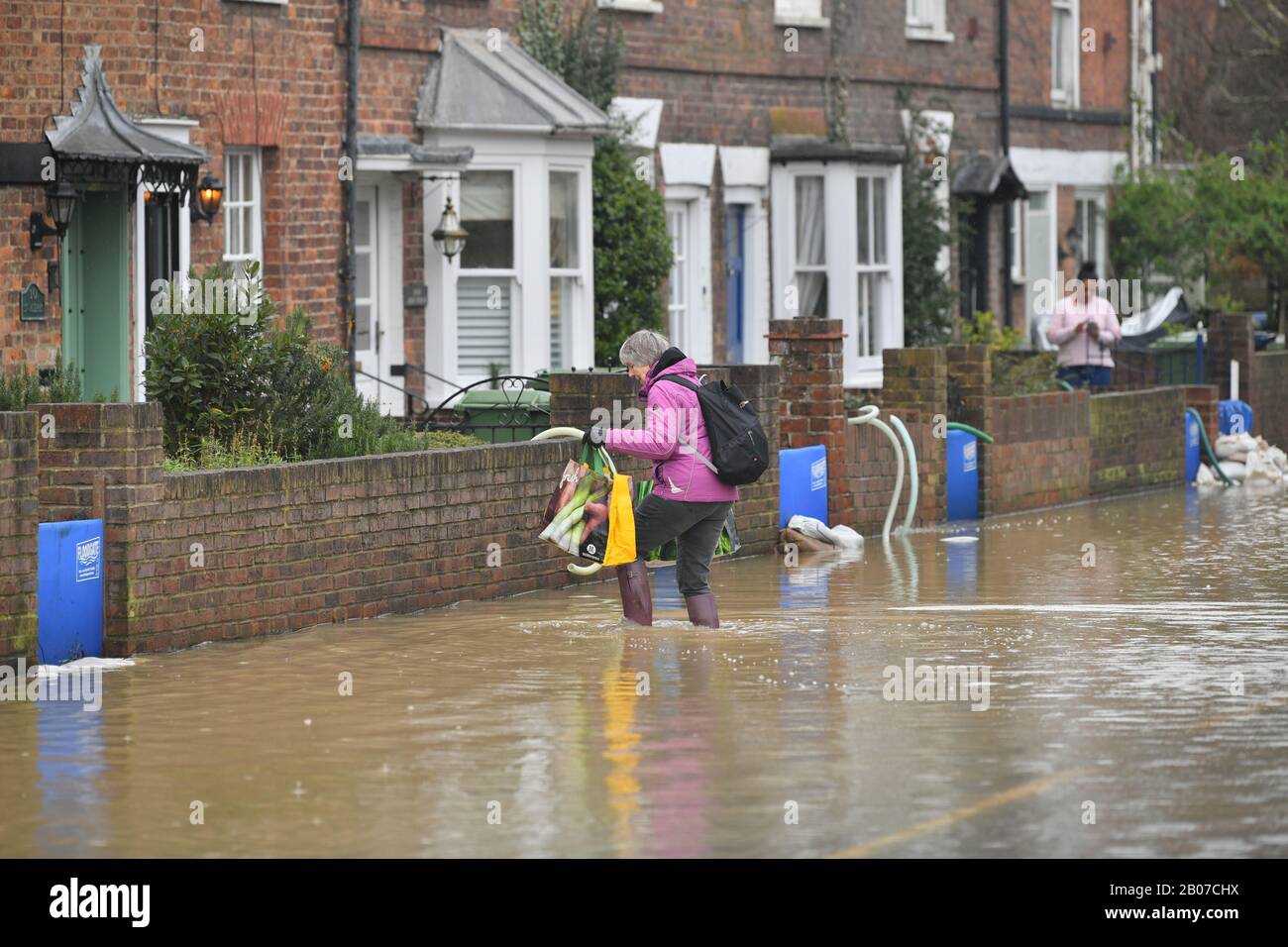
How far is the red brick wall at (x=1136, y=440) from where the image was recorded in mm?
23734

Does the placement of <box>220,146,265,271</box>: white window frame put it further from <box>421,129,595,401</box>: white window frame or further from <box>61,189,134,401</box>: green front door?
<box>421,129,595,401</box>: white window frame

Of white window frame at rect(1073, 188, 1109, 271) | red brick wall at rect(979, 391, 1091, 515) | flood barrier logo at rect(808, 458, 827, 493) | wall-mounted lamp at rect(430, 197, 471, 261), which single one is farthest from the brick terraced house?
flood barrier logo at rect(808, 458, 827, 493)

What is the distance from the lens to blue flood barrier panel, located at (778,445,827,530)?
18922 mm

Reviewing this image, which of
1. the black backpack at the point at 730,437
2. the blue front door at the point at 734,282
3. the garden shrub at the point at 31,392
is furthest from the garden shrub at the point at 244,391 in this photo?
the blue front door at the point at 734,282

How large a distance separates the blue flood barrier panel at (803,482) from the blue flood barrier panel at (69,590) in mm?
6891

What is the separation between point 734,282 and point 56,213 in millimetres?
10089

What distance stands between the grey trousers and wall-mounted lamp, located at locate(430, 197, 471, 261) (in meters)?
8.99

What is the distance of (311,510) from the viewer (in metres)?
14.2

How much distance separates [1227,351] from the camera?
27.6m

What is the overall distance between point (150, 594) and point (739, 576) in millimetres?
4983

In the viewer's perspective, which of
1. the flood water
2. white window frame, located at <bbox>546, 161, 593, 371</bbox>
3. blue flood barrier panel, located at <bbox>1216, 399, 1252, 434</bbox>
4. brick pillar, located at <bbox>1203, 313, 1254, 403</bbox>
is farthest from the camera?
brick pillar, located at <bbox>1203, 313, 1254, 403</bbox>

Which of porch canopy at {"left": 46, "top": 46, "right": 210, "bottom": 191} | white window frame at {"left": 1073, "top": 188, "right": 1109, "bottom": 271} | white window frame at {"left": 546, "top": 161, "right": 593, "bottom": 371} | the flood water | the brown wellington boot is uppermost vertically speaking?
white window frame at {"left": 1073, "top": 188, "right": 1109, "bottom": 271}

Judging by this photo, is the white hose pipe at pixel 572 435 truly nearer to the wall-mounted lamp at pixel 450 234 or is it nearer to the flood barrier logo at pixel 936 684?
the flood barrier logo at pixel 936 684
